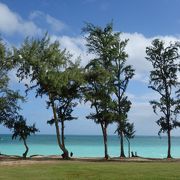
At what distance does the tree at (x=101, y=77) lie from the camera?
56000mm

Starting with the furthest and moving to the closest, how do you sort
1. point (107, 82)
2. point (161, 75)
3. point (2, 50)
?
point (161, 75) < point (107, 82) < point (2, 50)

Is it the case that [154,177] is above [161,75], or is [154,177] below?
below

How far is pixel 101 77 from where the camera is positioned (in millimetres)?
55531

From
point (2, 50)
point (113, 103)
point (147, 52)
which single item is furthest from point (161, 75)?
point (2, 50)

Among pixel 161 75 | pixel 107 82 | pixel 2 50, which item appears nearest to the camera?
pixel 2 50

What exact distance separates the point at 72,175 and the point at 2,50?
24.3 m

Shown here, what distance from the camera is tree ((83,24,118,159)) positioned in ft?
184

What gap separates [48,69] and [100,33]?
31.7 ft

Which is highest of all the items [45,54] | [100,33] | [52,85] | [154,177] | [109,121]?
[100,33]

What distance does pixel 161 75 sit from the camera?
61844 mm

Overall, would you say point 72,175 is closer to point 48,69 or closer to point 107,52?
point 48,69

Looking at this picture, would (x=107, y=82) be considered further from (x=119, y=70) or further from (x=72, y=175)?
(x=72, y=175)

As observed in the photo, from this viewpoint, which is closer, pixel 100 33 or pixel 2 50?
pixel 2 50

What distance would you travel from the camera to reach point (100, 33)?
58.4 meters
